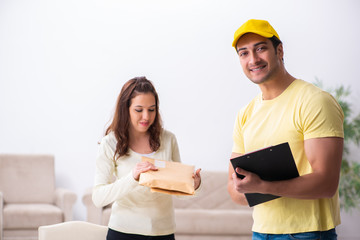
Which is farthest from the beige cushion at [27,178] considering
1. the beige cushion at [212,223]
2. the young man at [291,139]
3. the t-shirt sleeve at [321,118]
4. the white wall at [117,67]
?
the t-shirt sleeve at [321,118]

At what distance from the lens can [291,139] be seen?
4.56ft

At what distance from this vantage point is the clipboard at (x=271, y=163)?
1.29m

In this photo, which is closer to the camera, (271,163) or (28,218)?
(271,163)

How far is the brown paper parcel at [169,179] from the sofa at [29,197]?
3.10 meters

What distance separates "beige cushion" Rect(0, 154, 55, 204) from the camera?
5.15m

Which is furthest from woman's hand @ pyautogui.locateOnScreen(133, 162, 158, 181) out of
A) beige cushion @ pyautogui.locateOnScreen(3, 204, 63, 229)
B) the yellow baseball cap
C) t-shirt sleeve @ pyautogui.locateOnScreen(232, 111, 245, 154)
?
beige cushion @ pyautogui.locateOnScreen(3, 204, 63, 229)

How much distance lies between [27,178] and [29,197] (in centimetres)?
21

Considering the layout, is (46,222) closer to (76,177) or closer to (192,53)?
(76,177)

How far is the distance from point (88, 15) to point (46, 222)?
8.27 ft

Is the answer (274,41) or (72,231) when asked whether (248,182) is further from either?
(72,231)

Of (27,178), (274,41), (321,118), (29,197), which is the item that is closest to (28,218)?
(29,197)

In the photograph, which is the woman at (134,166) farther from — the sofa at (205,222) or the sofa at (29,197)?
the sofa at (29,197)

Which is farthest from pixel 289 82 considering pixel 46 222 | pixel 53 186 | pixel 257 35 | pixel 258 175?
pixel 53 186

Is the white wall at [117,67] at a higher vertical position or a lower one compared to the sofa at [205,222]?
higher
